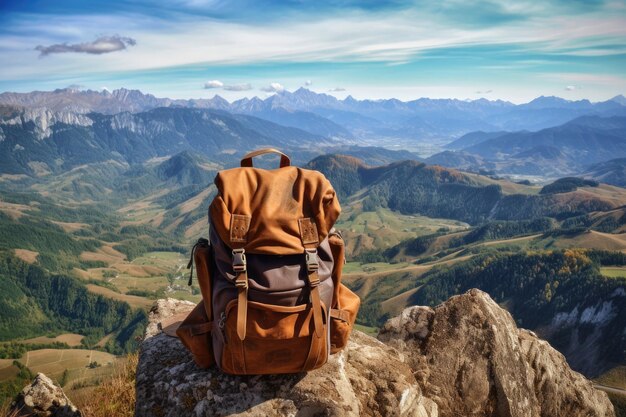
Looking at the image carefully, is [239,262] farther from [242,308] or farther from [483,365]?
[483,365]

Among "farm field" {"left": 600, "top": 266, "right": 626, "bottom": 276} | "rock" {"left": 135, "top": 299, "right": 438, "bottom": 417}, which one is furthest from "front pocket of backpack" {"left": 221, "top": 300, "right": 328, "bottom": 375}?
"farm field" {"left": 600, "top": 266, "right": 626, "bottom": 276}

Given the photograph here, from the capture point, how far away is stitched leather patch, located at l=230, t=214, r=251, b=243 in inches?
221

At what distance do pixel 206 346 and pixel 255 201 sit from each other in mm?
2572

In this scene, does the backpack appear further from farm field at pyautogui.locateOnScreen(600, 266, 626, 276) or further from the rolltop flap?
farm field at pyautogui.locateOnScreen(600, 266, 626, 276)

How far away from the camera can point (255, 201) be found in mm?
5973

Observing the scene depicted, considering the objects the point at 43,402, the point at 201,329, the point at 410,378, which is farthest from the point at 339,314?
the point at 43,402

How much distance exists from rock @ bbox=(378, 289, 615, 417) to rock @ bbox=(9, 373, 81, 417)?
23.3ft

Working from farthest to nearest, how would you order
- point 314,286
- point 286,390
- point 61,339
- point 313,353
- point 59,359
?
point 61,339
point 59,359
point 286,390
point 313,353
point 314,286

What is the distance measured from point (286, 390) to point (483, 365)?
4.59 meters

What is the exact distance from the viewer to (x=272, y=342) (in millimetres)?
5719

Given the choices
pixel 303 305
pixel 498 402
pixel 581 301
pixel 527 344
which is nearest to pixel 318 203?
pixel 303 305

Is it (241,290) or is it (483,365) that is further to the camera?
(483,365)

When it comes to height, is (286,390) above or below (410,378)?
above

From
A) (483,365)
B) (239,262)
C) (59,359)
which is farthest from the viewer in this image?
(59,359)
